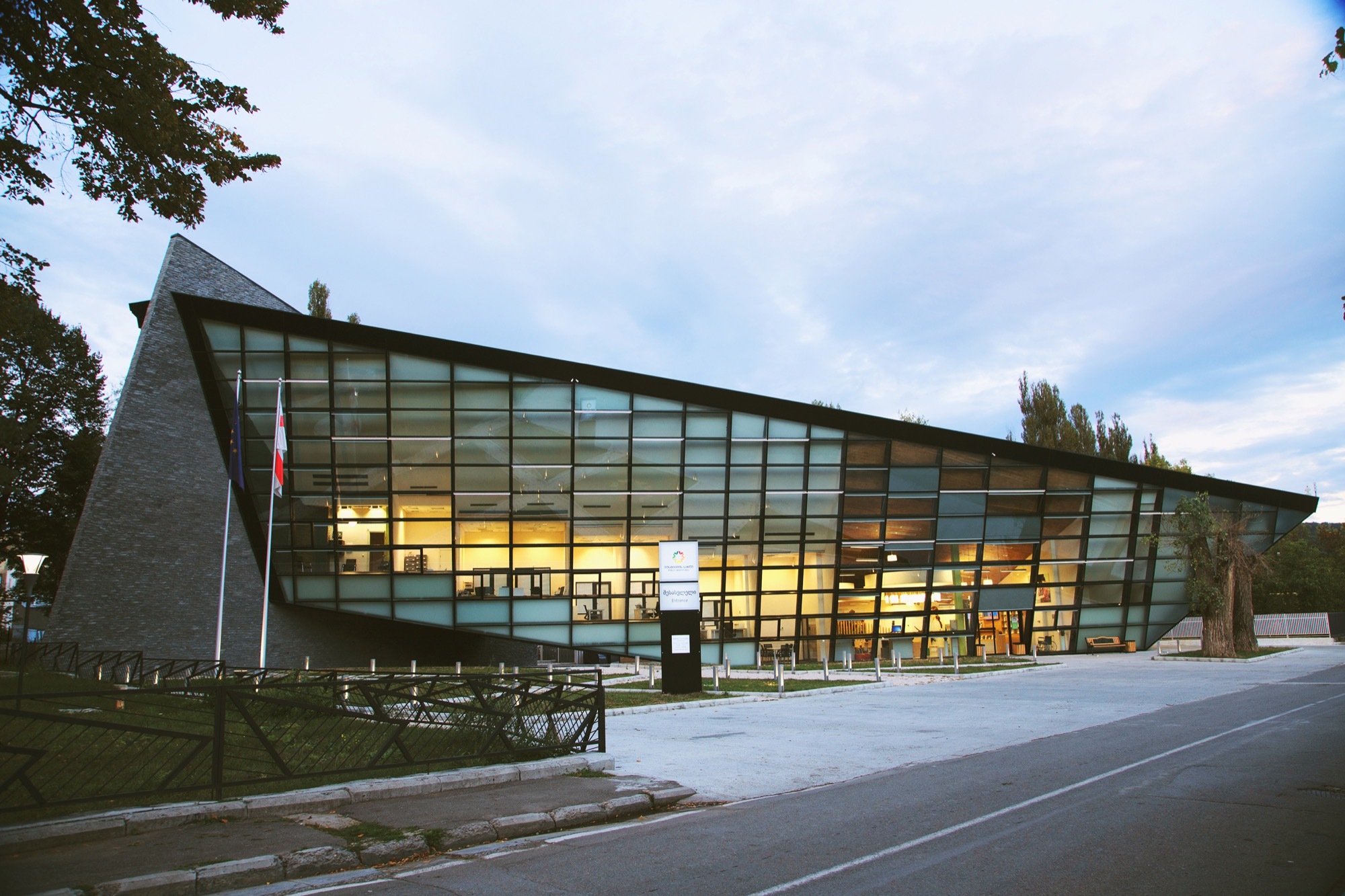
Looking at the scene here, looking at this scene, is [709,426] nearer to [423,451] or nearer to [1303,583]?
[423,451]

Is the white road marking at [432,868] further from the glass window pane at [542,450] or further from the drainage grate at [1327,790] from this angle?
the glass window pane at [542,450]

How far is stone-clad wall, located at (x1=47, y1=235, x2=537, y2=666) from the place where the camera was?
95.0 ft

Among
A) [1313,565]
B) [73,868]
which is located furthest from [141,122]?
[1313,565]

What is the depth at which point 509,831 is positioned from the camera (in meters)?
7.79

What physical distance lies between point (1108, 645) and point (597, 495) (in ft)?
79.9

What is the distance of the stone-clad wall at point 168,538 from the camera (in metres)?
29.0

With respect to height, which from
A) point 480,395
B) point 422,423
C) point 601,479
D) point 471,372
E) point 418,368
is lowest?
point 601,479

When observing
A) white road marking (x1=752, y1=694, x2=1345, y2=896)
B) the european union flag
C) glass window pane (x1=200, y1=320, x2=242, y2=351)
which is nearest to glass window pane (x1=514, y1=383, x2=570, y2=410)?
the european union flag

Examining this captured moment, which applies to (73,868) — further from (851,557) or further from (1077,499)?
(1077,499)

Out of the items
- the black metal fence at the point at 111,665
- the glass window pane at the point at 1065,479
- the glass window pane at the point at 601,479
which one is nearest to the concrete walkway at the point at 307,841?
the black metal fence at the point at 111,665

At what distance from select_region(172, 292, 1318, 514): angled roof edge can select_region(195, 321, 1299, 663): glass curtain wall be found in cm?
45

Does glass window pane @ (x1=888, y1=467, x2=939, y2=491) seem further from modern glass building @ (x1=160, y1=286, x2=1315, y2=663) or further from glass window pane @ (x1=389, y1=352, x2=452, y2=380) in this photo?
glass window pane @ (x1=389, y1=352, x2=452, y2=380)

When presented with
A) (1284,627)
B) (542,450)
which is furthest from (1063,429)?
(542,450)

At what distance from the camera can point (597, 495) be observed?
32938 mm
